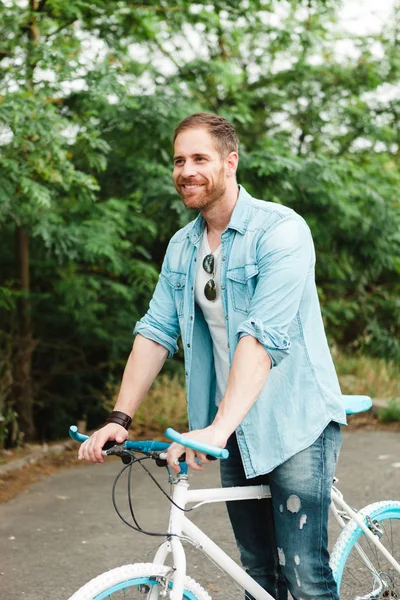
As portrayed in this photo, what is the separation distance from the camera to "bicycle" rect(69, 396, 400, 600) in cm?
236

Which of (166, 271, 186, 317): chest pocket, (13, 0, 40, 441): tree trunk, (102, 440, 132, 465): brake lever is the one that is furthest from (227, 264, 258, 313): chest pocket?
(13, 0, 40, 441): tree trunk

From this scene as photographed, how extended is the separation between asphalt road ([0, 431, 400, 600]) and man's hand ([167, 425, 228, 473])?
2068 mm

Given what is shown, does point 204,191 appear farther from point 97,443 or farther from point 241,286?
point 97,443

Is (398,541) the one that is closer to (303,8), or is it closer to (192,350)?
(192,350)

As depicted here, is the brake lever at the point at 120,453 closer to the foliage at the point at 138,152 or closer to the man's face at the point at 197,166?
the man's face at the point at 197,166

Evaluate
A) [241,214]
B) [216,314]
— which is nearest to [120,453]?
[216,314]

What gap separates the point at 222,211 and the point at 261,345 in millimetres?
563

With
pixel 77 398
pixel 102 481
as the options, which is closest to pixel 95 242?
pixel 102 481

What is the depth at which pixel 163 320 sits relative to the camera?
297cm

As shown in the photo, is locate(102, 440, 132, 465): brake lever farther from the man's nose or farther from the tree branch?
the tree branch

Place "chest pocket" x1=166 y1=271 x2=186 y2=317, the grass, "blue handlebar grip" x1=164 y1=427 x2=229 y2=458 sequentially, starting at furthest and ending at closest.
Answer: the grass < "chest pocket" x1=166 y1=271 x2=186 y2=317 < "blue handlebar grip" x1=164 y1=427 x2=229 y2=458

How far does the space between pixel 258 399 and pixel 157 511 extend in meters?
3.35

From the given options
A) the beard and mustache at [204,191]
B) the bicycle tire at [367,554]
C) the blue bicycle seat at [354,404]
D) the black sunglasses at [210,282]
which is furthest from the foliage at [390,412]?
the beard and mustache at [204,191]

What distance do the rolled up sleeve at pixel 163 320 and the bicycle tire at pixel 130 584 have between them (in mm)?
847
